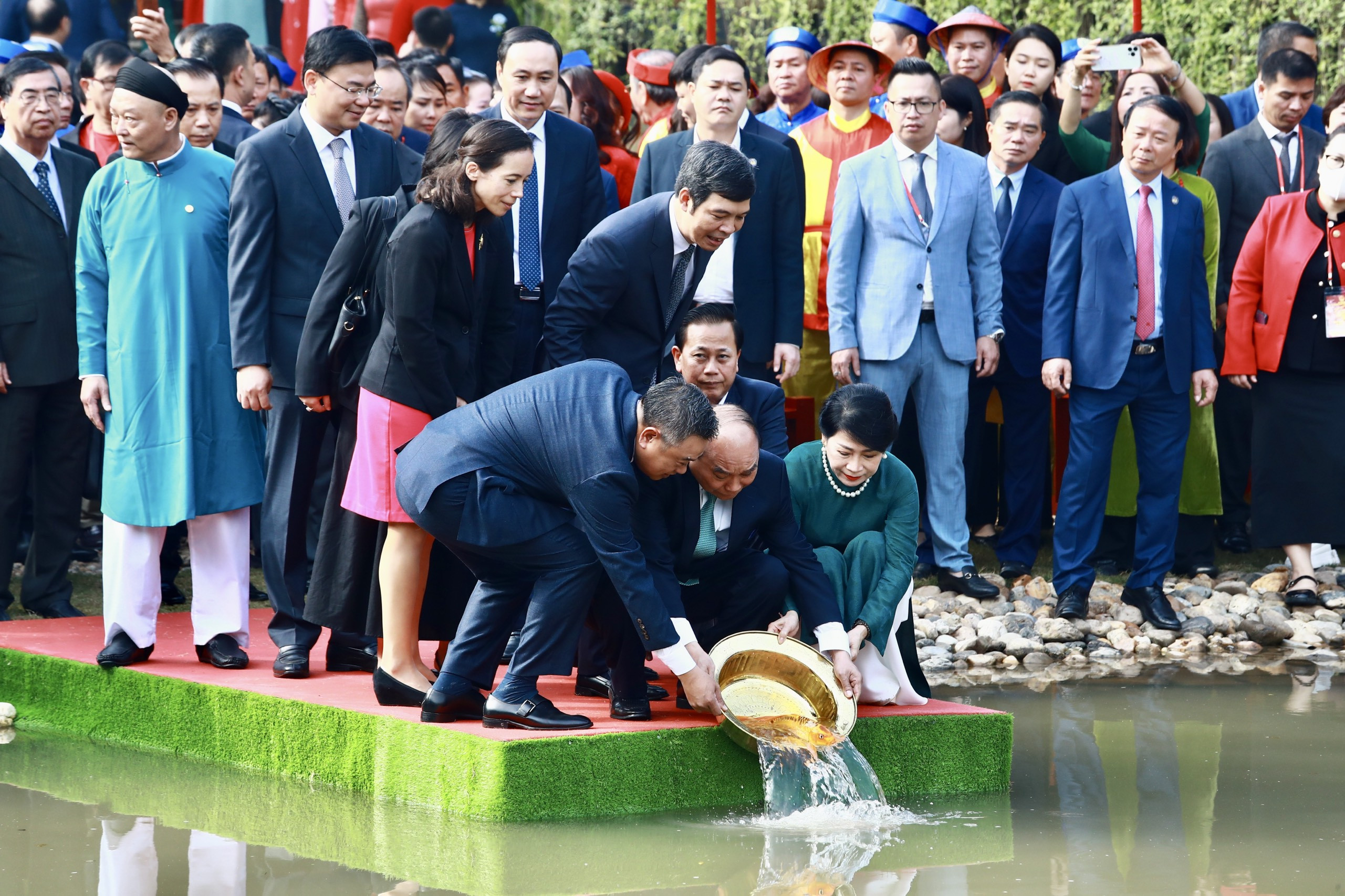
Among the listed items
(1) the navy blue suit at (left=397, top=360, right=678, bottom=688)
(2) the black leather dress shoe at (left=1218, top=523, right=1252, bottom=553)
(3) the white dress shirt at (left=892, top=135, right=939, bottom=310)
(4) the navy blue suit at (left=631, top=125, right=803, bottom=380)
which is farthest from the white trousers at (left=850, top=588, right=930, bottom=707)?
(2) the black leather dress shoe at (left=1218, top=523, right=1252, bottom=553)

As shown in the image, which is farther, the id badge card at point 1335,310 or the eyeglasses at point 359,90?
the id badge card at point 1335,310

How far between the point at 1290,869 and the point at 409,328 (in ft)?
8.48

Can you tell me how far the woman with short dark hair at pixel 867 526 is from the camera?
15.6ft

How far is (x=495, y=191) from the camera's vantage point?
460 centimetres

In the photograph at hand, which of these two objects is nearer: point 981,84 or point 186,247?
point 186,247

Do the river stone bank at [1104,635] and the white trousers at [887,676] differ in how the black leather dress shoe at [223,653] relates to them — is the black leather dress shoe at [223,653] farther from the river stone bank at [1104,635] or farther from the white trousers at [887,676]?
the river stone bank at [1104,635]

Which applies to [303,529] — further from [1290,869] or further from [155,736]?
[1290,869]

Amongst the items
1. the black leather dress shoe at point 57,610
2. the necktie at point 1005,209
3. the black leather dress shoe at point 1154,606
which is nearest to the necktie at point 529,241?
the black leather dress shoe at point 57,610

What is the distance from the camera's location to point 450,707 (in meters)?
4.37

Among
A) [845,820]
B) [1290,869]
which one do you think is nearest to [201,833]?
[845,820]

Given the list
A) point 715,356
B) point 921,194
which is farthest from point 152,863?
point 921,194

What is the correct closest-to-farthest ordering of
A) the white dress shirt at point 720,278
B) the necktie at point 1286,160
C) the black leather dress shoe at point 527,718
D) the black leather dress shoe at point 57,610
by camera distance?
the black leather dress shoe at point 527,718 → the white dress shirt at point 720,278 → the black leather dress shoe at point 57,610 → the necktie at point 1286,160

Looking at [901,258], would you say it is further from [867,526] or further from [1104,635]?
[867,526]

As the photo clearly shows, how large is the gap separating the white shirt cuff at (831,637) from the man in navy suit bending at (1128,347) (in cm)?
230
